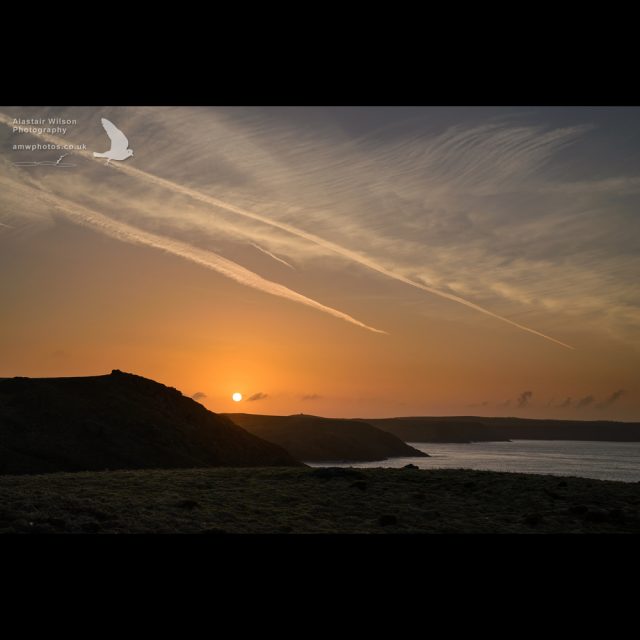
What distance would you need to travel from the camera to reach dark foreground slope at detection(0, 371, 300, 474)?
35312mm

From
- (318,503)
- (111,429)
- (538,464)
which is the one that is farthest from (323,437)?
(318,503)

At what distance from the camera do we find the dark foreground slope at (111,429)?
35312 mm

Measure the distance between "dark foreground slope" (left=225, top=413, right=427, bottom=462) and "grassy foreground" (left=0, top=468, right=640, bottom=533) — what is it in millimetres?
73902

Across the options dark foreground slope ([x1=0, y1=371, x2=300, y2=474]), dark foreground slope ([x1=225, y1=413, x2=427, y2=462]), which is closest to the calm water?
dark foreground slope ([x1=225, y1=413, x2=427, y2=462])

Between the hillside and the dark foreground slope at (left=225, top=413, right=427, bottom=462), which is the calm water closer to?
the dark foreground slope at (left=225, top=413, right=427, bottom=462)

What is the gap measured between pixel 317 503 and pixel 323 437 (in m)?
→ 90.6

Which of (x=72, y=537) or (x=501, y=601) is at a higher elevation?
(x=72, y=537)

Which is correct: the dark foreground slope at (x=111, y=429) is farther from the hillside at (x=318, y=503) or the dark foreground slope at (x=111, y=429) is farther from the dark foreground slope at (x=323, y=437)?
the dark foreground slope at (x=323, y=437)

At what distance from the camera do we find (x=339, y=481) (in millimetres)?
19938

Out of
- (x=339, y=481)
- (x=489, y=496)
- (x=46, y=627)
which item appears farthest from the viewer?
(x=339, y=481)
